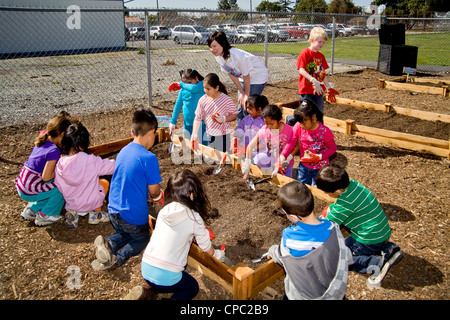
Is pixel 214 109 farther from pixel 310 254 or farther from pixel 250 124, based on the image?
pixel 310 254

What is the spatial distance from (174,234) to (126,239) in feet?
3.39

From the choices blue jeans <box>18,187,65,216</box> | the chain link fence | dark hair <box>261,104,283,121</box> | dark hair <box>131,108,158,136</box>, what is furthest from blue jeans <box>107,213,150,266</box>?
the chain link fence

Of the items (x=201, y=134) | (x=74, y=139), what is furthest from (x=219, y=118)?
(x=74, y=139)

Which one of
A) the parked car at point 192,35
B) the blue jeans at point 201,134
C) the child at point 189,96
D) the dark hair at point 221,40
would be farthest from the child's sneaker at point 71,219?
the parked car at point 192,35

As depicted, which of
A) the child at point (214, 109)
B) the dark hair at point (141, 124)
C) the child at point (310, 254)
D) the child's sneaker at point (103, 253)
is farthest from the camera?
the child at point (214, 109)

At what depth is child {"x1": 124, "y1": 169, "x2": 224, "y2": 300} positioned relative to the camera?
8.45 ft

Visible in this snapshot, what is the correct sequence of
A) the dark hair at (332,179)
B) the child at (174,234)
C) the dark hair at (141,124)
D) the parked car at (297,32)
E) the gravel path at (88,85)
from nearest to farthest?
the child at (174,234), the dark hair at (332,179), the dark hair at (141,124), the gravel path at (88,85), the parked car at (297,32)

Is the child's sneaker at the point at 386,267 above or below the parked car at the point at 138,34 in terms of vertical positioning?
below

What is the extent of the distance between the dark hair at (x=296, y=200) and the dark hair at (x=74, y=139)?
229 cm

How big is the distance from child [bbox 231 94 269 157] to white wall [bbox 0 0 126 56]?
70.9ft

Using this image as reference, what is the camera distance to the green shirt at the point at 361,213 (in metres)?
2.96

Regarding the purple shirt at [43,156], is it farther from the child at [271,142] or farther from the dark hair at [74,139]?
the child at [271,142]

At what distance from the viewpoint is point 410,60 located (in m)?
12.5

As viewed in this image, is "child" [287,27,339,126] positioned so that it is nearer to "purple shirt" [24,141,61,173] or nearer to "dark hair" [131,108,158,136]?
"dark hair" [131,108,158,136]
